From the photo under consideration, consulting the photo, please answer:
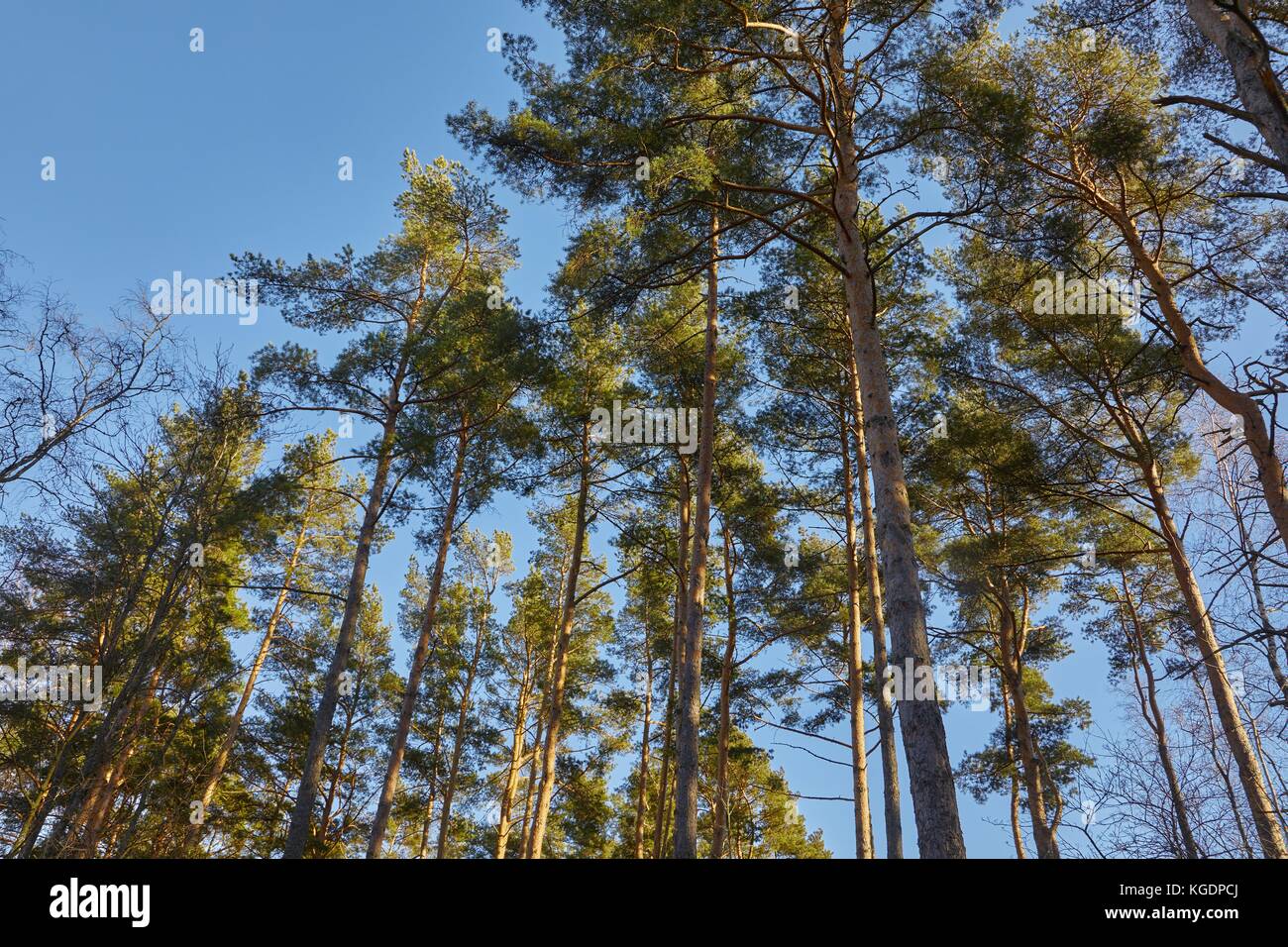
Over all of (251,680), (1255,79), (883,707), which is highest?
(1255,79)

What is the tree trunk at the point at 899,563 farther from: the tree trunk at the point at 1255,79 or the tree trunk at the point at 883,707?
the tree trunk at the point at 883,707

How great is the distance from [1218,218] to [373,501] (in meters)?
13.2

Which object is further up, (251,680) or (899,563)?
(251,680)

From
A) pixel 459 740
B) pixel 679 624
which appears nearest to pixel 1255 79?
pixel 679 624

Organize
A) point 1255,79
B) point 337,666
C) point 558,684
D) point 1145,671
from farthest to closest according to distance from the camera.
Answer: point 1145,671 < point 558,684 < point 337,666 < point 1255,79

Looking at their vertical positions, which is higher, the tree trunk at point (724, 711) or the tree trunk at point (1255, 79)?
the tree trunk at point (1255, 79)

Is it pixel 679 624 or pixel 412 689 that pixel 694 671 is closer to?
pixel 412 689

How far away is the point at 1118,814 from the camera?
5035 mm

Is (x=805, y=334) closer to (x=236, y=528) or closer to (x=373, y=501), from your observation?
(x=373, y=501)

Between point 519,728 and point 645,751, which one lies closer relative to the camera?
point 645,751

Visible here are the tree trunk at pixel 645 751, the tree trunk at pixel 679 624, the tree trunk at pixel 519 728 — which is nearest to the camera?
the tree trunk at pixel 679 624

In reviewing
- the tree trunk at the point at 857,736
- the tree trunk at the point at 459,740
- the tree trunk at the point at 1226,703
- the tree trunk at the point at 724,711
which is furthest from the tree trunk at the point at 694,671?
the tree trunk at the point at 459,740

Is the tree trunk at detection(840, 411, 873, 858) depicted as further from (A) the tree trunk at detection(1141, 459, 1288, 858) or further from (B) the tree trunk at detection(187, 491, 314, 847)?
(B) the tree trunk at detection(187, 491, 314, 847)

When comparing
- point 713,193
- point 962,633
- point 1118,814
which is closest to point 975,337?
point 713,193
